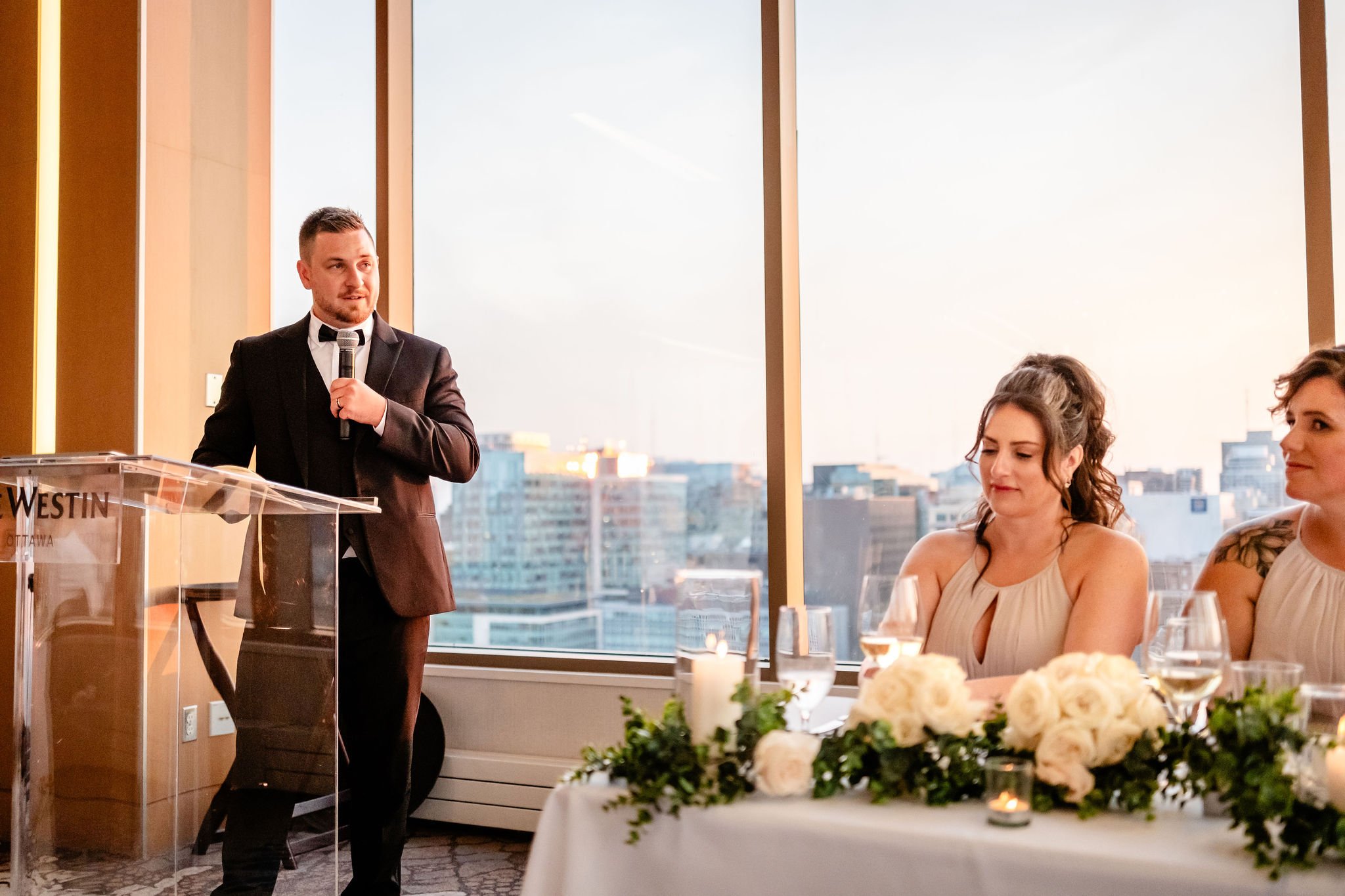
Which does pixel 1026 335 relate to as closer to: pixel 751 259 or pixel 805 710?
pixel 751 259

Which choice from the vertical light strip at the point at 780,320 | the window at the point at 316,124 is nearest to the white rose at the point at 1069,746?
the vertical light strip at the point at 780,320

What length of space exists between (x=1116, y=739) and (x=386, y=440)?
1.92 metres

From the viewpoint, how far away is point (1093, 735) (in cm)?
103

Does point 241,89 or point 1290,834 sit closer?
point 1290,834

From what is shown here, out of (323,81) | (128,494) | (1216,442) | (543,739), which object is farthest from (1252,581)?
(323,81)

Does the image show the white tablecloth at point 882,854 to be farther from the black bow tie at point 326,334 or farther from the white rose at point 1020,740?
the black bow tie at point 326,334

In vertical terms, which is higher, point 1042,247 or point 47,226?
point 47,226

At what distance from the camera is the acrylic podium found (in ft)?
6.63

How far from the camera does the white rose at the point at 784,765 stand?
108 centimetres

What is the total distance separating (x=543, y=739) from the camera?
3.67 meters

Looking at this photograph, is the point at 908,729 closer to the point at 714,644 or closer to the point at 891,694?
the point at 891,694

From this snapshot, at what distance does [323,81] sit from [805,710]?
3.70m

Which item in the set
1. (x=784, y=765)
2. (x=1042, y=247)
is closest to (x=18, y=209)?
(x=1042, y=247)

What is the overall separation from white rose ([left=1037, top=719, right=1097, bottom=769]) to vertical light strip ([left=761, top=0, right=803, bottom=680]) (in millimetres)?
2357
